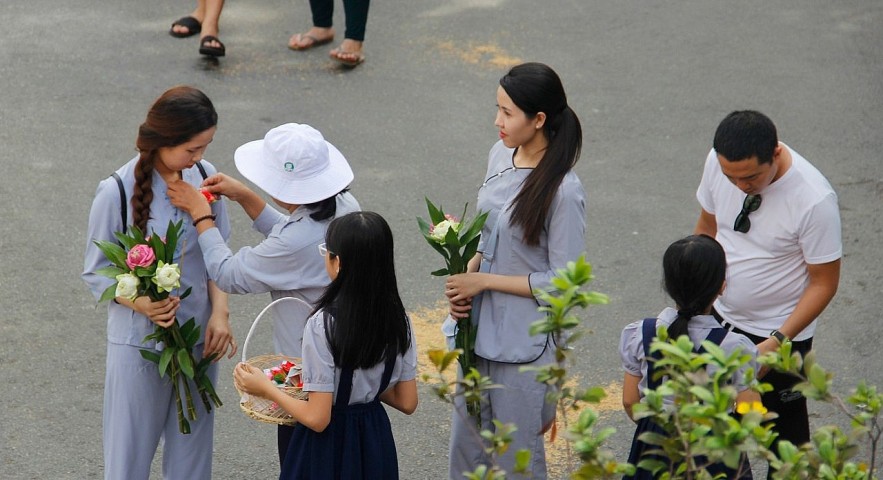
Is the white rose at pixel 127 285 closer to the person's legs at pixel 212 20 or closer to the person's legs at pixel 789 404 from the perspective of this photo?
the person's legs at pixel 789 404

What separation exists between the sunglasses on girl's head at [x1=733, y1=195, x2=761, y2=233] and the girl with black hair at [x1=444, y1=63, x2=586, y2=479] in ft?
2.31

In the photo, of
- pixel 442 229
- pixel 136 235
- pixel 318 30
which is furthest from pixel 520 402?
pixel 318 30

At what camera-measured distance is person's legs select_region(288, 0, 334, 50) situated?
9.26 meters

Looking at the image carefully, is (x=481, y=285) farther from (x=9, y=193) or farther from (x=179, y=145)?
(x=9, y=193)

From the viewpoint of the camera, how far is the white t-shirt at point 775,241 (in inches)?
163

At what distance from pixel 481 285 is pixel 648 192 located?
383 centimetres

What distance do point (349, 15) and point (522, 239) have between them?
5.21 metres

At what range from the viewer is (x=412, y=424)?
18.0 ft

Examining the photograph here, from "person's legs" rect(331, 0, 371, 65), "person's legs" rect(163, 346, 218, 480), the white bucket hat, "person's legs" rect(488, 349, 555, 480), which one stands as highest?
the white bucket hat

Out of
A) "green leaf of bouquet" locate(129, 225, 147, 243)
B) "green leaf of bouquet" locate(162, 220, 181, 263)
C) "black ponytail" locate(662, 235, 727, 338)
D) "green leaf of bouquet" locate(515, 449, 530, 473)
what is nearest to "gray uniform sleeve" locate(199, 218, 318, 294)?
"green leaf of bouquet" locate(162, 220, 181, 263)

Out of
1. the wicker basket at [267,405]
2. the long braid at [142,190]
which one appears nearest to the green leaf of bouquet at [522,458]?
the wicker basket at [267,405]

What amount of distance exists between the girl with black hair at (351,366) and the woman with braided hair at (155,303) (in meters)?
0.53

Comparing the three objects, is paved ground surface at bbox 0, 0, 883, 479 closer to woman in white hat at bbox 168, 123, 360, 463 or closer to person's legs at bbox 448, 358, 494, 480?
person's legs at bbox 448, 358, 494, 480

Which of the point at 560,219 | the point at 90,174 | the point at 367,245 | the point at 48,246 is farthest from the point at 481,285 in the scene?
the point at 90,174
